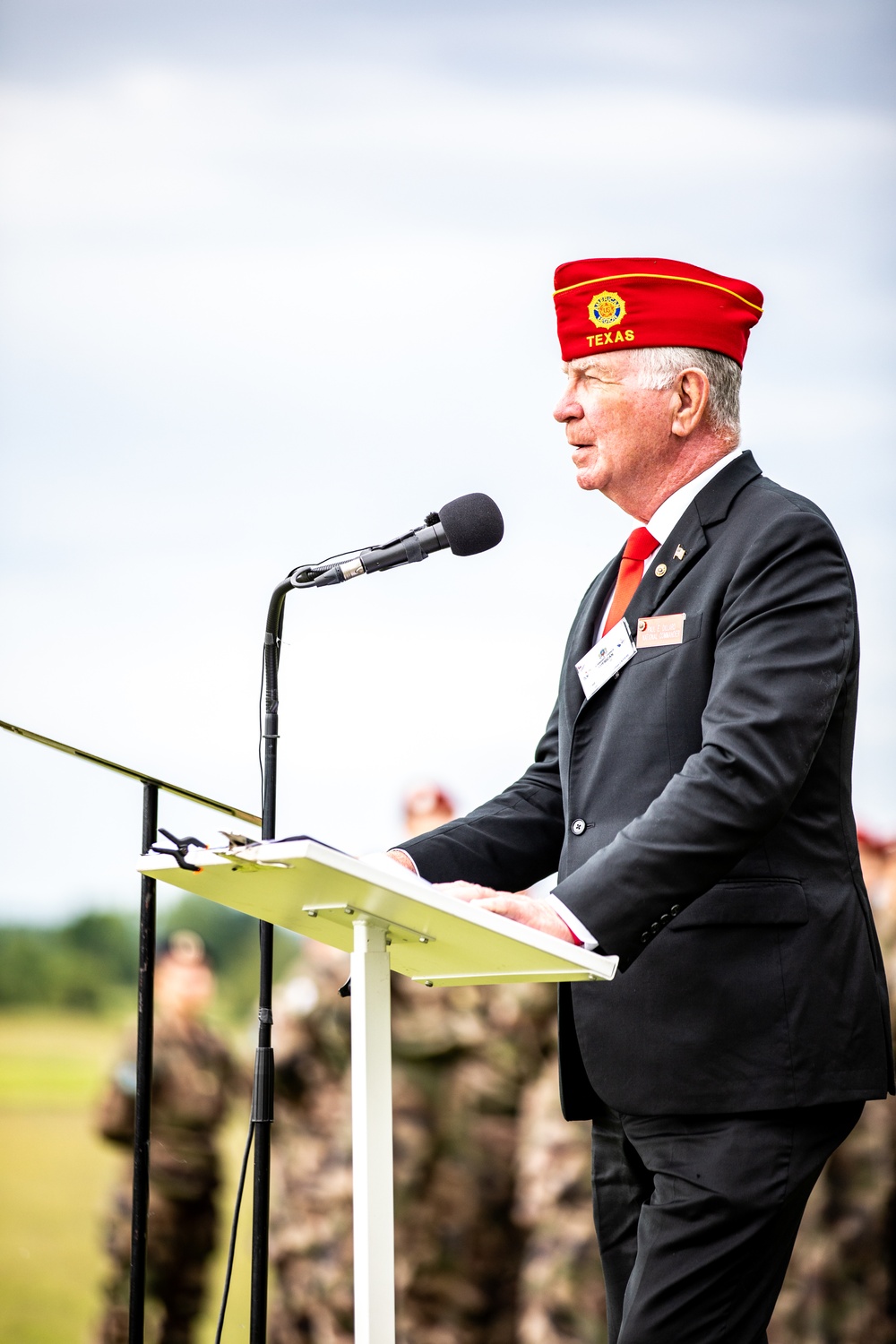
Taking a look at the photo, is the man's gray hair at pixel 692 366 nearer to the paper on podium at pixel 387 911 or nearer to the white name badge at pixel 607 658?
the white name badge at pixel 607 658

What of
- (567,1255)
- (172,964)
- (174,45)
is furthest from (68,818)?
(174,45)

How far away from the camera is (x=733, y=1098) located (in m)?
1.66

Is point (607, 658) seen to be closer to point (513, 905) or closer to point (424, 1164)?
point (513, 905)

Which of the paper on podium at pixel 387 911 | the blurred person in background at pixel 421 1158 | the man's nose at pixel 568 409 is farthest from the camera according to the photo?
the blurred person in background at pixel 421 1158

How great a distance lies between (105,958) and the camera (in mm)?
4883

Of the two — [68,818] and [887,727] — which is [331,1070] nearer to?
[68,818]

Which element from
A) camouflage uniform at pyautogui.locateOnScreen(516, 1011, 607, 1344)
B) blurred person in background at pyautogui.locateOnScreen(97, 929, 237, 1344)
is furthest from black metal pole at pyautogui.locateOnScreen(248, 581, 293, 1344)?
blurred person in background at pyautogui.locateOnScreen(97, 929, 237, 1344)

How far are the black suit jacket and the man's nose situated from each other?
0.26 metres

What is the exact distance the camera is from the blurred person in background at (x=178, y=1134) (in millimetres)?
4582

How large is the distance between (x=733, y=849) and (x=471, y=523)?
0.62 m

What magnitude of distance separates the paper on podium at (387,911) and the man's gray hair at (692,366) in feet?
2.88

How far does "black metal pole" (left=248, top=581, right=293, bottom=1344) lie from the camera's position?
1.82 m

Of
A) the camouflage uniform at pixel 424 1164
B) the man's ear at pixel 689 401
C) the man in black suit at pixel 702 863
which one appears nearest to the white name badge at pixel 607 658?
the man in black suit at pixel 702 863

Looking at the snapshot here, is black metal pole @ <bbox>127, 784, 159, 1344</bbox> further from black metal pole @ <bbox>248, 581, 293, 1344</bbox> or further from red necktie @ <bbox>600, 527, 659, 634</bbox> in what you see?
red necktie @ <bbox>600, 527, 659, 634</bbox>
